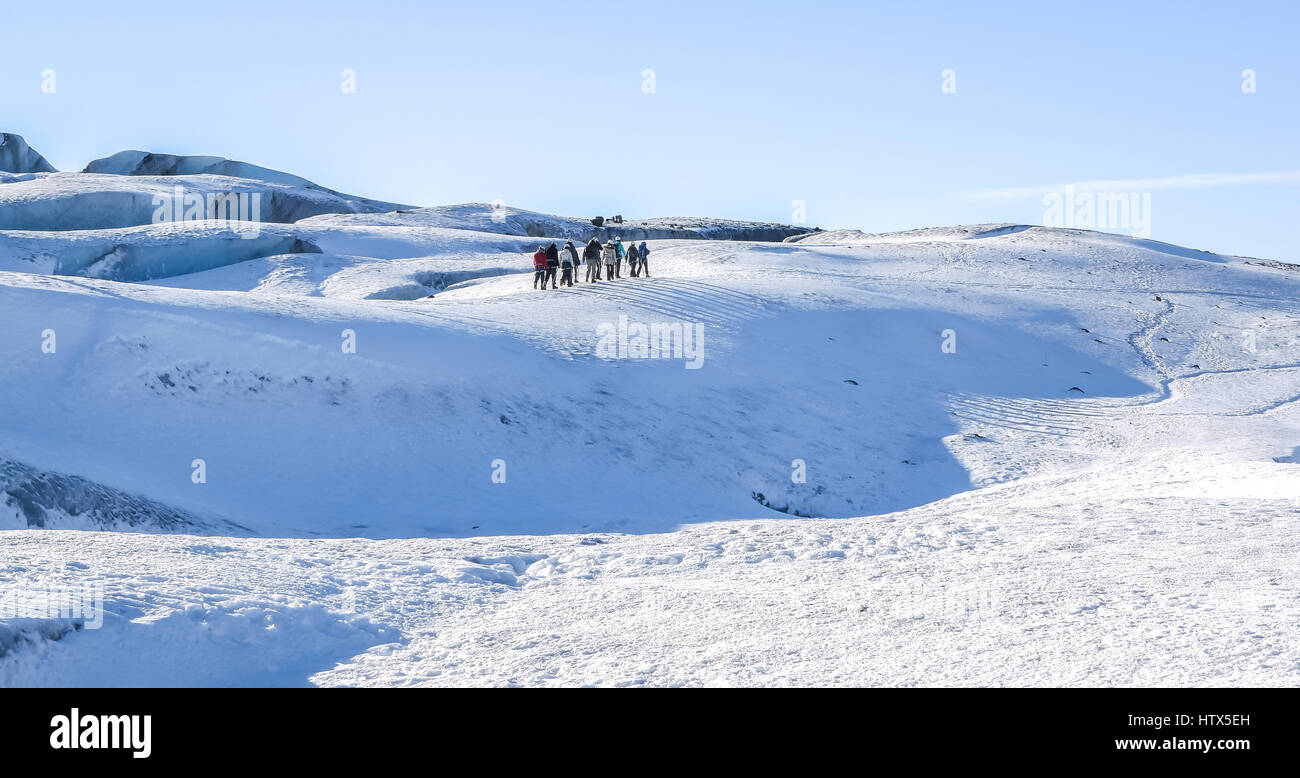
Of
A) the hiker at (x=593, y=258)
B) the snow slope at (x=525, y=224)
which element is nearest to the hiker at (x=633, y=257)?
the hiker at (x=593, y=258)

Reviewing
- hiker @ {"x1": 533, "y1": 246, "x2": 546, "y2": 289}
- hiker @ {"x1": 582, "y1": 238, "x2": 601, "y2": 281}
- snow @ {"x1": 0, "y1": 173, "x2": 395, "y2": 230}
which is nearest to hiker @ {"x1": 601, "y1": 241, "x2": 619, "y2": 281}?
hiker @ {"x1": 582, "y1": 238, "x2": 601, "y2": 281}

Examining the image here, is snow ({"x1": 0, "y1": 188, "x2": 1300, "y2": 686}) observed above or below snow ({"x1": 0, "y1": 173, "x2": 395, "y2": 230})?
below

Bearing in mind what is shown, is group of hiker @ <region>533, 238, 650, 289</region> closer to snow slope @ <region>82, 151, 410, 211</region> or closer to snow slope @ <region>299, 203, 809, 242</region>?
snow slope @ <region>299, 203, 809, 242</region>

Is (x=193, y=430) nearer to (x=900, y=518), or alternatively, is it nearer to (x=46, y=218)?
(x=900, y=518)

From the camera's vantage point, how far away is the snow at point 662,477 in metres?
8.21

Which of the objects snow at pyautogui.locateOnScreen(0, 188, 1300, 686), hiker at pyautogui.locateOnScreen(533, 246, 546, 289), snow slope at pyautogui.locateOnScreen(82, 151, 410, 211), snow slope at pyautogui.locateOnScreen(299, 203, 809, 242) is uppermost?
snow slope at pyautogui.locateOnScreen(82, 151, 410, 211)

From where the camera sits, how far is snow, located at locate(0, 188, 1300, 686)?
26.9ft

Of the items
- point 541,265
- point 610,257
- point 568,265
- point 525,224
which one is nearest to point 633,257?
point 610,257

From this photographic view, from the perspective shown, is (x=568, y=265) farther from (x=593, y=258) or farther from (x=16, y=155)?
(x=16, y=155)

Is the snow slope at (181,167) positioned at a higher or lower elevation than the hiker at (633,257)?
higher

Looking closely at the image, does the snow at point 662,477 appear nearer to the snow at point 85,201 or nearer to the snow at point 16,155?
the snow at point 85,201
